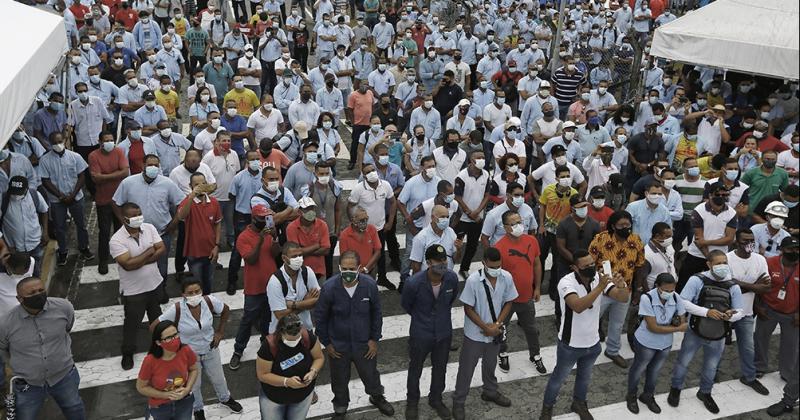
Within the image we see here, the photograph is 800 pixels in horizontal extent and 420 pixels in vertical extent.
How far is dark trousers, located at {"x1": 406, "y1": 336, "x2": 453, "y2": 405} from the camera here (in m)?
6.92

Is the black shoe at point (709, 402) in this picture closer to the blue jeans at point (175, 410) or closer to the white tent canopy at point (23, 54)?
the blue jeans at point (175, 410)

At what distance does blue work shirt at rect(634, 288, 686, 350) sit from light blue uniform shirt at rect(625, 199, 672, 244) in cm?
174

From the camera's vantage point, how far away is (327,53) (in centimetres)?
1748

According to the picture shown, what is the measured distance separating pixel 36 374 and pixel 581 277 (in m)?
4.81

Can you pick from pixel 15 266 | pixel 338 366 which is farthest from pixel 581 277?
pixel 15 266

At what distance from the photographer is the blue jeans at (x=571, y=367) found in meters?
6.81

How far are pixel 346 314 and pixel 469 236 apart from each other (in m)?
3.62

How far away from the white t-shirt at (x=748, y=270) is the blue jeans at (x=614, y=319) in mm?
1150

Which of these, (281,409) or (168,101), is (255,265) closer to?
(281,409)

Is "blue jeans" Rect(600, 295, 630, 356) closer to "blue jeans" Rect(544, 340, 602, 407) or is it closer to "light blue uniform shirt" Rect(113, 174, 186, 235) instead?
"blue jeans" Rect(544, 340, 602, 407)

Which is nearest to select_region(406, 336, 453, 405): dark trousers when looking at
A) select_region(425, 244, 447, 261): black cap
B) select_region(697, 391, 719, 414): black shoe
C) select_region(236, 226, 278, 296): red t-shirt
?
select_region(425, 244, 447, 261): black cap

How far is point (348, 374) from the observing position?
23.1 ft

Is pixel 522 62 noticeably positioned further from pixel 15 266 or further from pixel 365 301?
pixel 15 266

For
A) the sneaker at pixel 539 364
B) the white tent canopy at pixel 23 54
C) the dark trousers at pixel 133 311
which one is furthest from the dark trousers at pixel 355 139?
the sneaker at pixel 539 364
